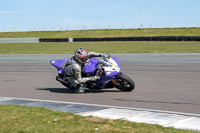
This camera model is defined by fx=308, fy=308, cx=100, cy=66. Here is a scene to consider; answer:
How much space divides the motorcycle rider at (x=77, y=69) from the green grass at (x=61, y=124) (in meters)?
2.50

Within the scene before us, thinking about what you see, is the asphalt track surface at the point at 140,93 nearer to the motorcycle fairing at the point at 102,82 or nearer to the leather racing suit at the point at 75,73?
the motorcycle fairing at the point at 102,82

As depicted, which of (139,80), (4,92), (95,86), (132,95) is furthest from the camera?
(139,80)

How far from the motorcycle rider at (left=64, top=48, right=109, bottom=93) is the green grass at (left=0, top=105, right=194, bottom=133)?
98.5 inches

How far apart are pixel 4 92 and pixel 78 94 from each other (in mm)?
2428

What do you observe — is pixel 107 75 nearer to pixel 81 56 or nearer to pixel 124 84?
pixel 124 84

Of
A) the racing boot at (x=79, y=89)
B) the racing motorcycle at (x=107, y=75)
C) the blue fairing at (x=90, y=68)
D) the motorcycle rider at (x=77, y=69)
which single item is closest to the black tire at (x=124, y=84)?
the racing motorcycle at (x=107, y=75)

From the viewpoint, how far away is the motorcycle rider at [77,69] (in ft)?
27.8

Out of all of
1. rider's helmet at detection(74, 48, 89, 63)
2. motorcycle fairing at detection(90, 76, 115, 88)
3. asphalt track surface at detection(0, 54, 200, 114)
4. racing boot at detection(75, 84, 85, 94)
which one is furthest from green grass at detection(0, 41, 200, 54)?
rider's helmet at detection(74, 48, 89, 63)

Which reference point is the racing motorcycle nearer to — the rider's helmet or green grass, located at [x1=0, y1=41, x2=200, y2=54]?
the rider's helmet

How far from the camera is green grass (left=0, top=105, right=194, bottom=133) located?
4884 mm

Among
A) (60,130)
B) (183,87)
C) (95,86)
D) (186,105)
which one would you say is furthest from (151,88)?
(60,130)

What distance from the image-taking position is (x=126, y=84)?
8.60 meters

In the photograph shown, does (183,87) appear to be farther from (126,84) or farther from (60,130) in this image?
(60,130)

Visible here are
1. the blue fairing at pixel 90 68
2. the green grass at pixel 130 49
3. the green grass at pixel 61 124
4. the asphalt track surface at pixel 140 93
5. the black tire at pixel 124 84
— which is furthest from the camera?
the green grass at pixel 130 49
